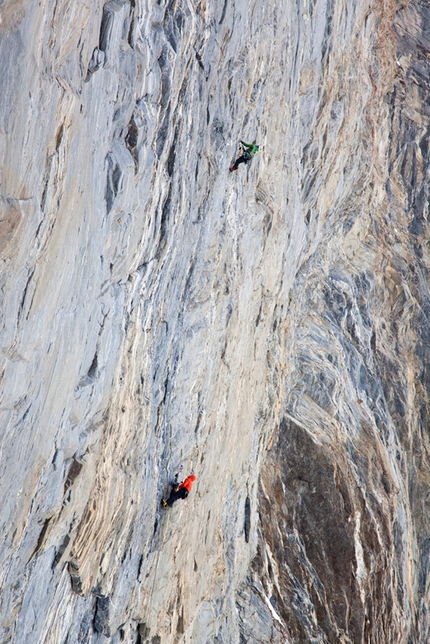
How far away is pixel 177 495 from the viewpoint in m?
13.4

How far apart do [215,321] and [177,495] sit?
3.48m

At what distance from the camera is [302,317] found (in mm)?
20250

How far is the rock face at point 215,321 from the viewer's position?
858cm

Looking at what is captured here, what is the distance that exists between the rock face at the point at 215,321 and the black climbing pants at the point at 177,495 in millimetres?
289

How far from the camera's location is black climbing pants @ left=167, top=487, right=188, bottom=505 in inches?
523

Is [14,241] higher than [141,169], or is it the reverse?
[141,169]

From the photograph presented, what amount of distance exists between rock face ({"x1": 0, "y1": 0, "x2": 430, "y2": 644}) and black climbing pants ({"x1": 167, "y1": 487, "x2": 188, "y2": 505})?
0.95 feet

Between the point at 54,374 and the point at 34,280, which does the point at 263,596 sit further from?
the point at 34,280

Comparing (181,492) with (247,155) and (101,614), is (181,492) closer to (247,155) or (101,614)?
(101,614)

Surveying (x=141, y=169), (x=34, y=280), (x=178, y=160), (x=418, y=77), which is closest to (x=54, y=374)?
(x=34, y=280)

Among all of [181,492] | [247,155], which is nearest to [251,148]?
[247,155]

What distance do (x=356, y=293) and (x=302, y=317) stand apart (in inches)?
82.6

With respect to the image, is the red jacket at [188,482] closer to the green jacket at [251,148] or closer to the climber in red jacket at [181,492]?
the climber in red jacket at [181,492]

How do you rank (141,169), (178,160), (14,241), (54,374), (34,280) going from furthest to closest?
(178,160)
(141,169)
(54,374)
(34,280)
(14,241)
